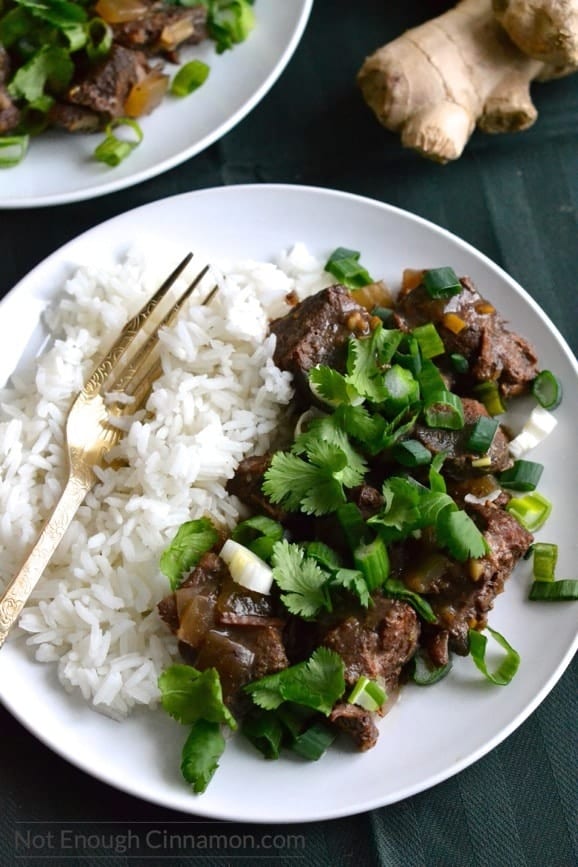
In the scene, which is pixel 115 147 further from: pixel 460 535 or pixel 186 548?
pixel 460 535

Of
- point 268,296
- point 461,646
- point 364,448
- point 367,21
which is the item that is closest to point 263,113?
point 367,21

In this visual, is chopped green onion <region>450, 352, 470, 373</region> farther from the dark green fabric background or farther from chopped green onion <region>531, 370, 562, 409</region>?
the dark green fabric background

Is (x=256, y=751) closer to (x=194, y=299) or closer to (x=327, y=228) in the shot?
(x=194, y=299)

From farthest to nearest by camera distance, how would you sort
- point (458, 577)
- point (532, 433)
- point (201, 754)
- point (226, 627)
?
point (532, 433)
point (458, 577)
point (226, 627)
point (201, 754)

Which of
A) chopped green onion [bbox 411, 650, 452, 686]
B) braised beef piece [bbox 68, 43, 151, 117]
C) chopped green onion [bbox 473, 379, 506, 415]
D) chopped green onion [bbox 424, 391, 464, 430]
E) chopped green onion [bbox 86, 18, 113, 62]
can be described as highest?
chopped green onion [bbox 86, 18, 113, 62]

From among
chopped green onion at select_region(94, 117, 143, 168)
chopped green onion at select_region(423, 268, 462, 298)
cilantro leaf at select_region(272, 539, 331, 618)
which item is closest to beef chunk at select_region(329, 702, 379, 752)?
cilantro leaf at select_region(272, 539, 331, 618)

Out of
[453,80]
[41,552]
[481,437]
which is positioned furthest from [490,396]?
[41,552]
